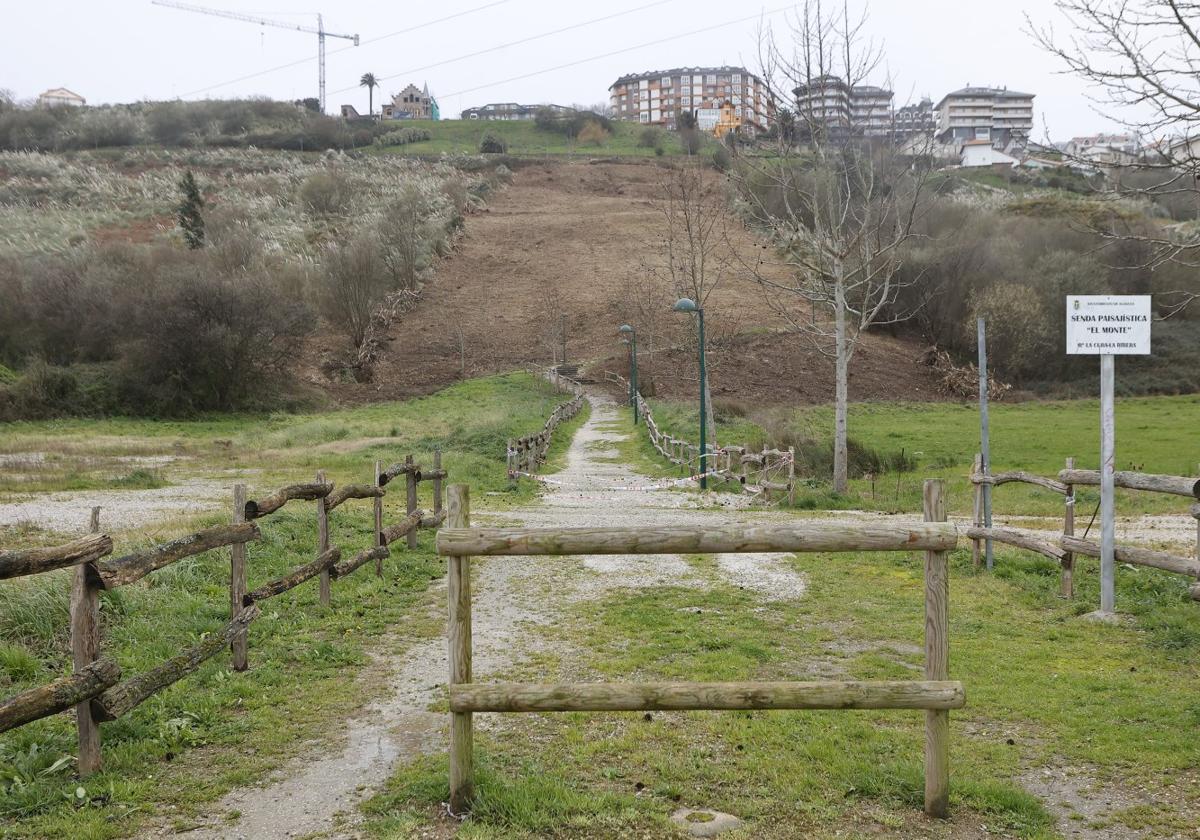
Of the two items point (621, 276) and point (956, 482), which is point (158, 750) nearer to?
point (956, 482)

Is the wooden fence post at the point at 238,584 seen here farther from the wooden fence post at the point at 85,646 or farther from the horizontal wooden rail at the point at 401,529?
the horizontal wooden rail at the point at 401,529

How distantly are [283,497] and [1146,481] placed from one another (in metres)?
8.18

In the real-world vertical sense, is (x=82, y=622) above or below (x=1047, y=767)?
above

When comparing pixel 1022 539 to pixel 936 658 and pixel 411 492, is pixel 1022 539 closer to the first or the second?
pixel 936 658

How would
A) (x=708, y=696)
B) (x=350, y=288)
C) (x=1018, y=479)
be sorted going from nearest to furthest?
(x=708, y=696) → (x=1018, y=479) → (x=350, y=288)

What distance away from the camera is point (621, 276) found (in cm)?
7144

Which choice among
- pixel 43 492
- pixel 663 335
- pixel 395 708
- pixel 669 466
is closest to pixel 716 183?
pixel 663 335

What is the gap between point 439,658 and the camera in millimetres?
7469

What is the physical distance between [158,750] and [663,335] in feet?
173

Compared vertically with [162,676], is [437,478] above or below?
above

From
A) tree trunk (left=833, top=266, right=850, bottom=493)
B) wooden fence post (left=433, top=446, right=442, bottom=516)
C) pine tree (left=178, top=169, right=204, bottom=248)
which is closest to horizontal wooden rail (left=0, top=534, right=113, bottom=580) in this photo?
wooden fence post (left=433, top=446, right=442, bottom=516)

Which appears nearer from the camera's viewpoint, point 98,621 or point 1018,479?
point 98,621

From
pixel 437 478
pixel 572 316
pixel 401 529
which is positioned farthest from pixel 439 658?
pixel 572 316

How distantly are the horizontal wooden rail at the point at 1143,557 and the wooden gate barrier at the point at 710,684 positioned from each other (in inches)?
194
